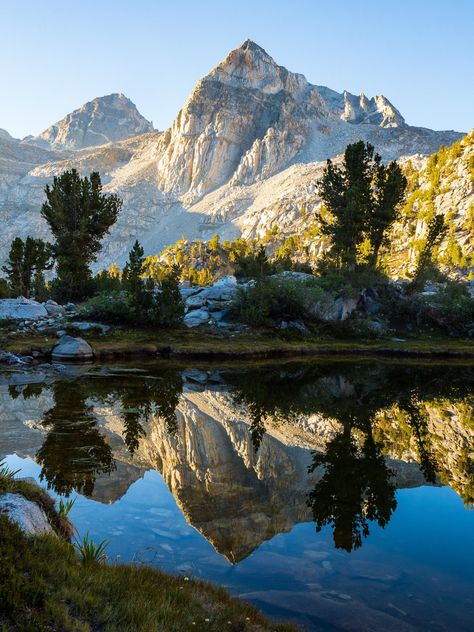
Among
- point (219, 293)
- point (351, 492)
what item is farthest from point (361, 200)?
point (351, 492)

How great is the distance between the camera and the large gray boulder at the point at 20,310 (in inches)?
1462

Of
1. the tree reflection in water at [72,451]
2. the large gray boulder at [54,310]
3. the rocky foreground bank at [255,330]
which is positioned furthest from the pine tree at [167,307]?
the tree reflection in water at [72,451]

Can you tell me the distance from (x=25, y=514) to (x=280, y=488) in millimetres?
6122

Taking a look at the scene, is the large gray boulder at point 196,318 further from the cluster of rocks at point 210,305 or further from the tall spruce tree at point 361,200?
the tall spruce tree at point 361,200

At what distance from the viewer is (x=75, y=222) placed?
48.4 m

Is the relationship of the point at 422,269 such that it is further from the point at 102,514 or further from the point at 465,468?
the point at 102,514

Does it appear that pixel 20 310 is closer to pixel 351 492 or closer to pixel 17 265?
pixel 17 265

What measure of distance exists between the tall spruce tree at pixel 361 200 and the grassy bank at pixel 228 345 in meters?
13.8

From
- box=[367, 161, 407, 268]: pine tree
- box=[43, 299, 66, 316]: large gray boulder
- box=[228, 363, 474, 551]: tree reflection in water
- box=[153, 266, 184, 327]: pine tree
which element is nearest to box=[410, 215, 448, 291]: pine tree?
box=[367, 161, 407, 268]: pine tree

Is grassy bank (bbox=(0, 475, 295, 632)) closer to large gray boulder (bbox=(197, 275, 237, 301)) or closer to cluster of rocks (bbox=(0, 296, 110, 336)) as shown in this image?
cluster of rocks (bbox=(0, 296, 110, 336))

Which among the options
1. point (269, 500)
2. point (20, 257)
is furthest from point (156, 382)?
point (20, 257)

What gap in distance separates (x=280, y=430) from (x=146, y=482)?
6002mm

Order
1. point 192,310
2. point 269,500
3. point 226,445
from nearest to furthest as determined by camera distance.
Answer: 1. point 269,500
2. point 226,445
3. point 192,310

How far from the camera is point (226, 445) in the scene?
1384cm
